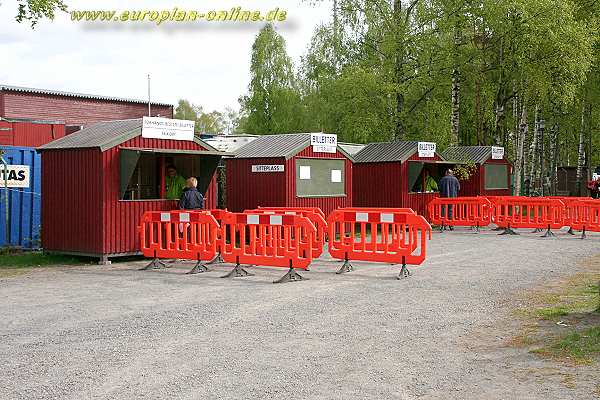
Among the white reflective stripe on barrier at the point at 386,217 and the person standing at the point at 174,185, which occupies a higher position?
the person standing at the point at 174,185

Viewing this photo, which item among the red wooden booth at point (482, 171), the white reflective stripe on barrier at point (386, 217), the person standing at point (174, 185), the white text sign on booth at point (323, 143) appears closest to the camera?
the white reflective stripe on barrier at point (386, 217)

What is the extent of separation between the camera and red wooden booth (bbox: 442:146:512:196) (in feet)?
97.7

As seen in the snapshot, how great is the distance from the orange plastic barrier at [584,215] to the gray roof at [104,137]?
1111cm

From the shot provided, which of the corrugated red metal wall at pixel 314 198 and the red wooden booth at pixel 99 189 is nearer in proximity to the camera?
the red wooden booth at pixel 99 189

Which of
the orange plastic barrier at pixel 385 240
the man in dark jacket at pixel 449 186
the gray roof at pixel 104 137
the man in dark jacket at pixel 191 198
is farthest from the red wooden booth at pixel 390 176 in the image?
the orange plastic barrier at pixel 385 240

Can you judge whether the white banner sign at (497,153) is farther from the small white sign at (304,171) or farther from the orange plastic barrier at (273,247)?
the orange plastic barrier at (273,247)

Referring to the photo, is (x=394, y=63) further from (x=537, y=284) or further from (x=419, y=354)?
(x=419, y=354)

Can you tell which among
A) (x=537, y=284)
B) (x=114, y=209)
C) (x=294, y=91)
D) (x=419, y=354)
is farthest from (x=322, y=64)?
(x=419, y=354)

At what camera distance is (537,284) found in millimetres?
12281

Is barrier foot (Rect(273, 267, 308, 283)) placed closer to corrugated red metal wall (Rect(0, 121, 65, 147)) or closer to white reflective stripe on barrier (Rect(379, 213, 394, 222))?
white reflective stripe on barrier (Rect(379, 213, 394, 222))

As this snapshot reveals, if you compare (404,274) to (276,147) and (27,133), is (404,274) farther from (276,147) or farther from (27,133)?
(27,133)

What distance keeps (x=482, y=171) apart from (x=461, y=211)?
5413 mm

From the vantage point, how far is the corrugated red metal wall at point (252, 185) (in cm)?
2053

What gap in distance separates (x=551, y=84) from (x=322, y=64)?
11973 millimetres
